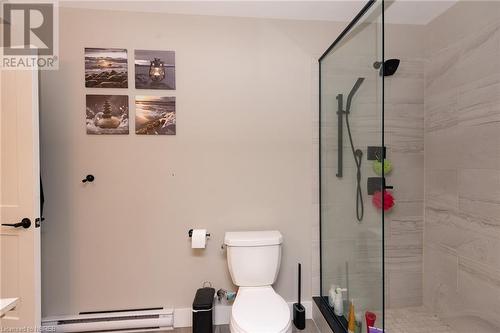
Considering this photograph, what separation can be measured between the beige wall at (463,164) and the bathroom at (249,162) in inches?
0.5

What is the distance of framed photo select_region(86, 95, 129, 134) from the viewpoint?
1987 millimetres

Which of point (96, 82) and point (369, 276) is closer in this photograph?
point (369, 276)

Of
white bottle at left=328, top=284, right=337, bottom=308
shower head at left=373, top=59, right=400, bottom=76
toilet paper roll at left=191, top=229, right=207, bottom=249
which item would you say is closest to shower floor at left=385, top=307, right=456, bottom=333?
white bottle at left=328, top=284, right=337, bottom=308

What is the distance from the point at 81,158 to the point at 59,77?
632mm

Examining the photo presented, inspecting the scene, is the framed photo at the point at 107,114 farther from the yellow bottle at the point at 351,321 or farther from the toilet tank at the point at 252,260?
the yellow bottle at the point at 351,321

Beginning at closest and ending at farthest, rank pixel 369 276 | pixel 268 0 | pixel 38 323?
pixel 369 276, pixel 38 323, pixel 268 0

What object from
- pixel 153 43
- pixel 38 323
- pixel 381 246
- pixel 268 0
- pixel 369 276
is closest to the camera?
pixel 381 246

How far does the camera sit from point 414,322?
2.05 metres

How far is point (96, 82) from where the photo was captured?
199cm

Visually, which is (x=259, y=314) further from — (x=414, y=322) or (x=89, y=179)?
(x=89, y=179)

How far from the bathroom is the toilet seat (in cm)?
24

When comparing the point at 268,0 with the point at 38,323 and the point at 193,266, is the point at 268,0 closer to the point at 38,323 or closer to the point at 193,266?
the point at 193,266

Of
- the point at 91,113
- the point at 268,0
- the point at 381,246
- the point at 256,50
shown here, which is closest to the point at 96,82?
the point at 91,113

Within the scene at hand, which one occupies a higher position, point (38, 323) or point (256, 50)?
point (256, 50)
